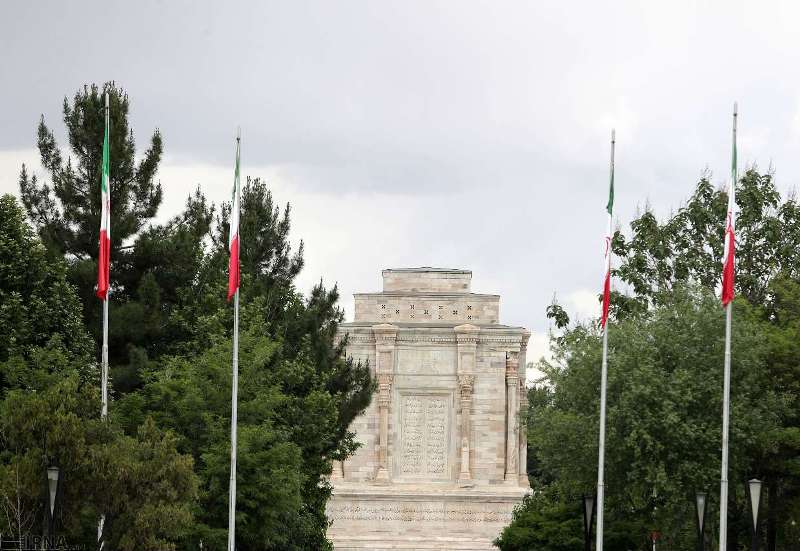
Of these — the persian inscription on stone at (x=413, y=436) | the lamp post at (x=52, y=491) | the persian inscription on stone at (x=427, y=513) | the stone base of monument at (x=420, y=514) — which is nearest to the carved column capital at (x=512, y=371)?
the persian inscription on stone at (x=413, y=436)

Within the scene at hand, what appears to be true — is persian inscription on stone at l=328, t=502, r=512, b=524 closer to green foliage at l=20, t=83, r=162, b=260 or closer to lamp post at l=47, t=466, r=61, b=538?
green foliage at l=20, t=83, r=162, b=260

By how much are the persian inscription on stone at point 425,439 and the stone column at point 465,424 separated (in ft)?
2.42

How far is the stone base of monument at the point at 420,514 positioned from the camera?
69.5 m

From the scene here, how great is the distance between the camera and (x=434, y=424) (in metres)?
71.5

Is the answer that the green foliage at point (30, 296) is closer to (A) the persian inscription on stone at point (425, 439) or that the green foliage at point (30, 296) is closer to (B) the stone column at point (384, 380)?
(B) the stone column at point (384, 380)

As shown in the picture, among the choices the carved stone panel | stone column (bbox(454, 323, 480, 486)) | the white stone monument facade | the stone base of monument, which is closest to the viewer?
the stone base of monument

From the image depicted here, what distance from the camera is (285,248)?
188 feet

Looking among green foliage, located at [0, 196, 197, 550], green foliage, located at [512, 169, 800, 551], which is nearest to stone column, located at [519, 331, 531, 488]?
green foliage, located at [512, 169, 800, 551]

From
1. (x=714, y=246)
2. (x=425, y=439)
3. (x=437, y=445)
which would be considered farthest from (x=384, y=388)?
(x=714, y=246)

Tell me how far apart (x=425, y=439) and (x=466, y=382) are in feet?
9.18

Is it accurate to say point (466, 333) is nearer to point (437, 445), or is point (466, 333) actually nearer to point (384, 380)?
point (384, 380)

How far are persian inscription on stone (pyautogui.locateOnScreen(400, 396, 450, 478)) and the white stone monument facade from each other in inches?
1.6

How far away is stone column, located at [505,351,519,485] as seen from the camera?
7100 centimetres

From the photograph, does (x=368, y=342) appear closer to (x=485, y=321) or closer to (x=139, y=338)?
(x=485, y=321)
